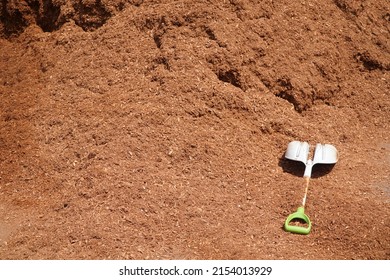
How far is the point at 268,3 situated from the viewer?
4.54m

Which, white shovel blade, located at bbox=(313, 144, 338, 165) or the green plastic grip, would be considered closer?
the green plastic grip

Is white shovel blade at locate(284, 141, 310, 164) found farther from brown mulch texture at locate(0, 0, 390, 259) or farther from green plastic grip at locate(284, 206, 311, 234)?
green plastic grip at locate(284, 206, 311, 234)

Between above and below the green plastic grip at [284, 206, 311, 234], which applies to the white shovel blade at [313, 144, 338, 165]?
above

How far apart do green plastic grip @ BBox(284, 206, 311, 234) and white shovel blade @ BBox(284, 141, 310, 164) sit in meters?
0.48

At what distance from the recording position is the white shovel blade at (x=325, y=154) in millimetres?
3776

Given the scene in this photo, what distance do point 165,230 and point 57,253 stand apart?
0.70m

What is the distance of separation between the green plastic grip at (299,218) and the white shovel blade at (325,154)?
1.76 ft

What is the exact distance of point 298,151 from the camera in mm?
3797

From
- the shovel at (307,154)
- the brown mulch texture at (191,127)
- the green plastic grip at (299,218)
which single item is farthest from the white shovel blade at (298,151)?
the green plastic grip at (299,218)

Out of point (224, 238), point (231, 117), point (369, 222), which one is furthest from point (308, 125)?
point (224, 238)

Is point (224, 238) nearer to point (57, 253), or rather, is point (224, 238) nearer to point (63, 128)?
point (57, 253)

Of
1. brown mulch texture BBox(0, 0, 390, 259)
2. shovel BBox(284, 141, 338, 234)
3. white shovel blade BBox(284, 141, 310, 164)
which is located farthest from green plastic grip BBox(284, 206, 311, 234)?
white shovel blade BBox(284, 141, 310, 164)

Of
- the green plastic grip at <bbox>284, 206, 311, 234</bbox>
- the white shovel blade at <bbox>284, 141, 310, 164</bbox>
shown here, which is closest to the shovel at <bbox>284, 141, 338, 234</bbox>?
the white shovel blade at <bbox>284, 141, 310, 164</bbox>

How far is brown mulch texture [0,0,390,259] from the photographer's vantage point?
331 cm
